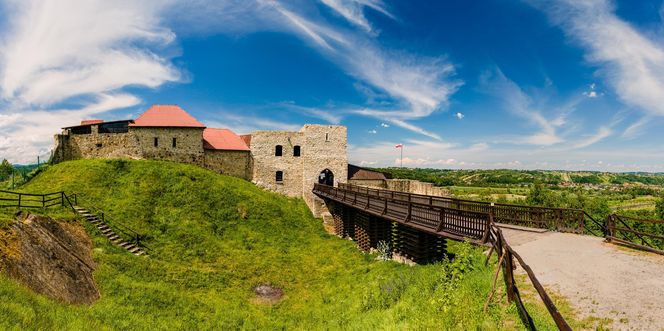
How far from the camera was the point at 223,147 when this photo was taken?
111 ft

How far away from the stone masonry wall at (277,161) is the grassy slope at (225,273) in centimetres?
452

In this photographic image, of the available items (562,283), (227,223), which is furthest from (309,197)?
(562,283)

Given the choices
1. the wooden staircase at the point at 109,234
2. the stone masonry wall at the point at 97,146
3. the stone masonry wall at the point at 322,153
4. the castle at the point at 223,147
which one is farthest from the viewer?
the stone masonry wall at the point at 322,153

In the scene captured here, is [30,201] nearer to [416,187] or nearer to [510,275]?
[510,275]

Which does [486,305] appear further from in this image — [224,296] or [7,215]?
[7,215]

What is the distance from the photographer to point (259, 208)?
2656 cm

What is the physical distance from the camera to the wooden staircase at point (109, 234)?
1694 cm

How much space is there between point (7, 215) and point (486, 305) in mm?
18578

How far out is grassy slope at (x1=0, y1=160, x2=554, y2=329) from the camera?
8422mm

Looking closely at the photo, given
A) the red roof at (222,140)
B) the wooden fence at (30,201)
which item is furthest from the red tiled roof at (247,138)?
the wooden fence at (30,201)

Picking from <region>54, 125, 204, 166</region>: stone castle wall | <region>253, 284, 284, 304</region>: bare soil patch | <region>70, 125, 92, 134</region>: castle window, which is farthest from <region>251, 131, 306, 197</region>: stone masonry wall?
<region>253, 284, 284, 304</region>: bare soil patch

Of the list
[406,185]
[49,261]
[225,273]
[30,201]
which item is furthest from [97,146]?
[406,185]

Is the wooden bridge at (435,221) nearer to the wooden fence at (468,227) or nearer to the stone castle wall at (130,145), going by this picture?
the wooden fence at (468,227)

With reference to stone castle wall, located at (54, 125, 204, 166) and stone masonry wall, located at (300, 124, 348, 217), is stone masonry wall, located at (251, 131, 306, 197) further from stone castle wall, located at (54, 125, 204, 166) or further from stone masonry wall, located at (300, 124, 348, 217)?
stone castle wall, located at (54, 125, 204, 166)
